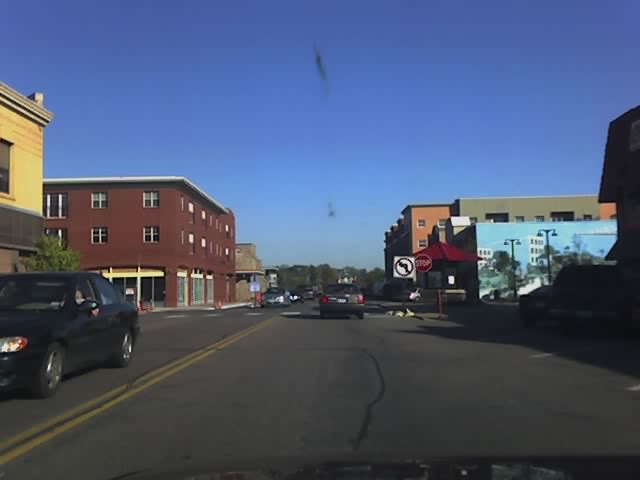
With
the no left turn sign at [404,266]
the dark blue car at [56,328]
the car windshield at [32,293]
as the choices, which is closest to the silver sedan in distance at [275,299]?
the no left turn sign at [404,266]

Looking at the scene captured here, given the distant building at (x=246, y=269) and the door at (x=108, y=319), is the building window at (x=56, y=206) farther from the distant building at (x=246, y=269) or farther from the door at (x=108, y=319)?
the door at (x=108, y=319)

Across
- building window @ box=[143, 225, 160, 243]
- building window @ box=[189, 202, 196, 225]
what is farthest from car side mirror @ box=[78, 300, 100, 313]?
building window @ box=[189, 202, 196, 225]

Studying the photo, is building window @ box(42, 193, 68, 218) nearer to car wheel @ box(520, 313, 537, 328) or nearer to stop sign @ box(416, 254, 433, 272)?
stop sign @ box(416, 254, 433, 272)

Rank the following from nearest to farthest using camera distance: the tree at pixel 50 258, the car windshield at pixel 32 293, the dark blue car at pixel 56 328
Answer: the dark blue car at pixel 56 328 < the car windshield at pixel 32 293 < the tree at pixel 50 258

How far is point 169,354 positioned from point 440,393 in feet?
22.6

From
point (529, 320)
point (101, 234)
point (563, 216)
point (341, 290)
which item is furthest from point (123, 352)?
point (563, 216)

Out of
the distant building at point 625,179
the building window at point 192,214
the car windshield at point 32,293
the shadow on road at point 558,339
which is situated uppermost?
the building window at point 192,214

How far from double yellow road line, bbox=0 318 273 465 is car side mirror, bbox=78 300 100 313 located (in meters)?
1.25

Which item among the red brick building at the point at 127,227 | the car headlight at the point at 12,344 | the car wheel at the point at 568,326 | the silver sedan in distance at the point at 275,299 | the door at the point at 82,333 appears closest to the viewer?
the car headlight at the point at 12,344

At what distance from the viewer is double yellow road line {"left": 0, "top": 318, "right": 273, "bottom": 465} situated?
6391 mm

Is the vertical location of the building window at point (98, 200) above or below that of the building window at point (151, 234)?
above

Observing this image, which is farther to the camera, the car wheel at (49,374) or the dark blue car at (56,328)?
the car wheel at (49,374)

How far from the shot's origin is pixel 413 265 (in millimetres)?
29656

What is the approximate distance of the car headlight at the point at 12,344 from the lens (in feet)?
27.0
